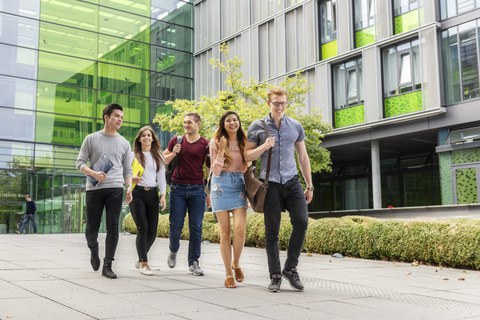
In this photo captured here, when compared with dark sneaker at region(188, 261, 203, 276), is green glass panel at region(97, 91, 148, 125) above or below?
above

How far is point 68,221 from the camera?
25156 mm

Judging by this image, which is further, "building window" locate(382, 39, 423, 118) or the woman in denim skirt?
"building window" locate(382, 39, 423, 118)

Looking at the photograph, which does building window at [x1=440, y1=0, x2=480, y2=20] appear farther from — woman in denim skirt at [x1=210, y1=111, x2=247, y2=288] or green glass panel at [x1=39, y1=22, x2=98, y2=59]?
green glass panel at [x1=39, y1=22, x2=98, y2=59]

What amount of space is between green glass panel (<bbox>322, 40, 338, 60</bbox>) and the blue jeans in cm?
1890

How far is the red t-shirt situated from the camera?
6.75 meters

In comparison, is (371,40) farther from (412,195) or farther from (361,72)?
(412,195)

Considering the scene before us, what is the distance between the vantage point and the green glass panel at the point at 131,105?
1169 inches

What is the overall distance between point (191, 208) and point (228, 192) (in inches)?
51.5

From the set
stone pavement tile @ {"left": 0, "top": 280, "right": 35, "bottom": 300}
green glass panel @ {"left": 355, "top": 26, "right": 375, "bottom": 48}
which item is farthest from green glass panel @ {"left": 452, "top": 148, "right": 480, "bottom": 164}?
stone pavement tile @ {"left": 0, "top": 280, "right": 35, "bottom": 300}

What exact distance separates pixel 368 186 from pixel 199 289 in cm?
2575

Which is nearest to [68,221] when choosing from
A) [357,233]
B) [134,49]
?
[134,49]

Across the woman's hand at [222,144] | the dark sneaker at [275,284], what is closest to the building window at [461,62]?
the woman's hand at [222,144]

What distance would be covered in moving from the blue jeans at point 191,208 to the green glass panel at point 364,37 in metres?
18.0

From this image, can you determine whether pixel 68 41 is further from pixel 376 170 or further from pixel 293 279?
pixel 293 279
